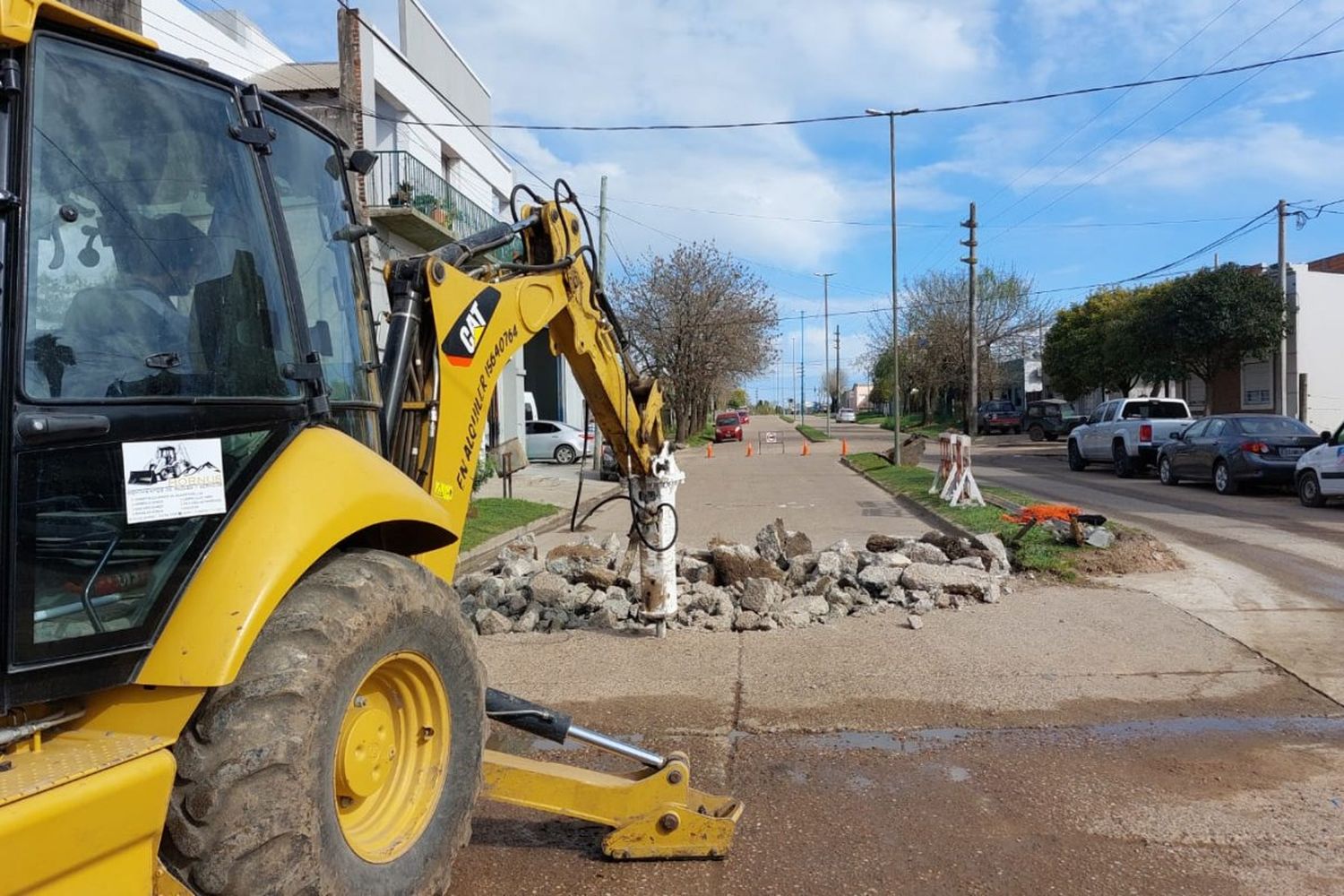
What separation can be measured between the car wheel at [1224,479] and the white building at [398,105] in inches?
516

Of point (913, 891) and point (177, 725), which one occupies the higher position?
point (177, 725)

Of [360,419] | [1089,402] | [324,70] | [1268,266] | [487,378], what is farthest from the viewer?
[1089,402]

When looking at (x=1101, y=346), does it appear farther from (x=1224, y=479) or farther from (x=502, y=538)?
(x=502, y=538)

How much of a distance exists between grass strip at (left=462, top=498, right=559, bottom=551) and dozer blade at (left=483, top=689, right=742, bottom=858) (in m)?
9.10

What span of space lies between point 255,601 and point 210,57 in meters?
17.3

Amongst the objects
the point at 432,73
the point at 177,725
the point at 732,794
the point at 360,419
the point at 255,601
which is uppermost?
the point at 432,73

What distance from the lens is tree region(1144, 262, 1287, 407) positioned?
3036 cm

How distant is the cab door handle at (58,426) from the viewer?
234 cm

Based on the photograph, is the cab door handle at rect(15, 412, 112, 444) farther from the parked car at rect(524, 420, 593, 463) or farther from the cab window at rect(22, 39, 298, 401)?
the parked car at rect(524, 420, 593, 463)

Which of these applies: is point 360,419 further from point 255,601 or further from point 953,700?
point 953,700

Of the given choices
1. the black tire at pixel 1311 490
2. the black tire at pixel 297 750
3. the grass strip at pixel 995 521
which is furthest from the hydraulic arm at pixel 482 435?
the black tire at pixel 1311 490

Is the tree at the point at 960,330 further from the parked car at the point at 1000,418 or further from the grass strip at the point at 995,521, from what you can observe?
the grass strip at the point at 995,521

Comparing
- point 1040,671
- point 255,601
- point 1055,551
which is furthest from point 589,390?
point 1055,551

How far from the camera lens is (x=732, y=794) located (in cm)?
480
